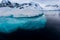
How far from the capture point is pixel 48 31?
166 cm

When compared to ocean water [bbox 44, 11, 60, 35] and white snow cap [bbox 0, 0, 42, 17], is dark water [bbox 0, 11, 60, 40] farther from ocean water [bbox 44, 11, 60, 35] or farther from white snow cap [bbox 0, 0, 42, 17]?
white snow cap [bbox 0, 0, 42, 17]

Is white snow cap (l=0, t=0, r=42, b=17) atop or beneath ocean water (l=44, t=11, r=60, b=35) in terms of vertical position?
atop

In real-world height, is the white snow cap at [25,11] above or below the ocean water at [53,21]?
above

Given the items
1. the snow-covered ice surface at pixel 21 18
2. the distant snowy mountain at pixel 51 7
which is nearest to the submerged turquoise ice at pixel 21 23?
the snow-covered ice surface at pixel 21 18

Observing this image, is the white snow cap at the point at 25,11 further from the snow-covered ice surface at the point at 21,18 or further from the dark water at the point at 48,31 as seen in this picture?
the dark water at the point at 48,31

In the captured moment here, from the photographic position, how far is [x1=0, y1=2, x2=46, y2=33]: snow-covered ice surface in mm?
1614

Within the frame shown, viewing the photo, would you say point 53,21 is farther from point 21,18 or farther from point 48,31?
point 21,18

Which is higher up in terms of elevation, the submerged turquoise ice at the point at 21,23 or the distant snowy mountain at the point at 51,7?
the distant snowy mountain at the point at 51,7

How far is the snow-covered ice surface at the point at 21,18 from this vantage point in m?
1.61

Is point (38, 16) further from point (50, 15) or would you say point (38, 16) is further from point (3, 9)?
point (3, 9)

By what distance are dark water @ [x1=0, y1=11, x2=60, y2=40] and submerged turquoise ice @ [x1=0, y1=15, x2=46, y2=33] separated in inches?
2.0

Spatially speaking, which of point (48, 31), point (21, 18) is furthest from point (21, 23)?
point (48, 31)

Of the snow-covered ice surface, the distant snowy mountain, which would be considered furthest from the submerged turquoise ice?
the distant snowy mountain

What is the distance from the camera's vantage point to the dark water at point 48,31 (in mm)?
1646
